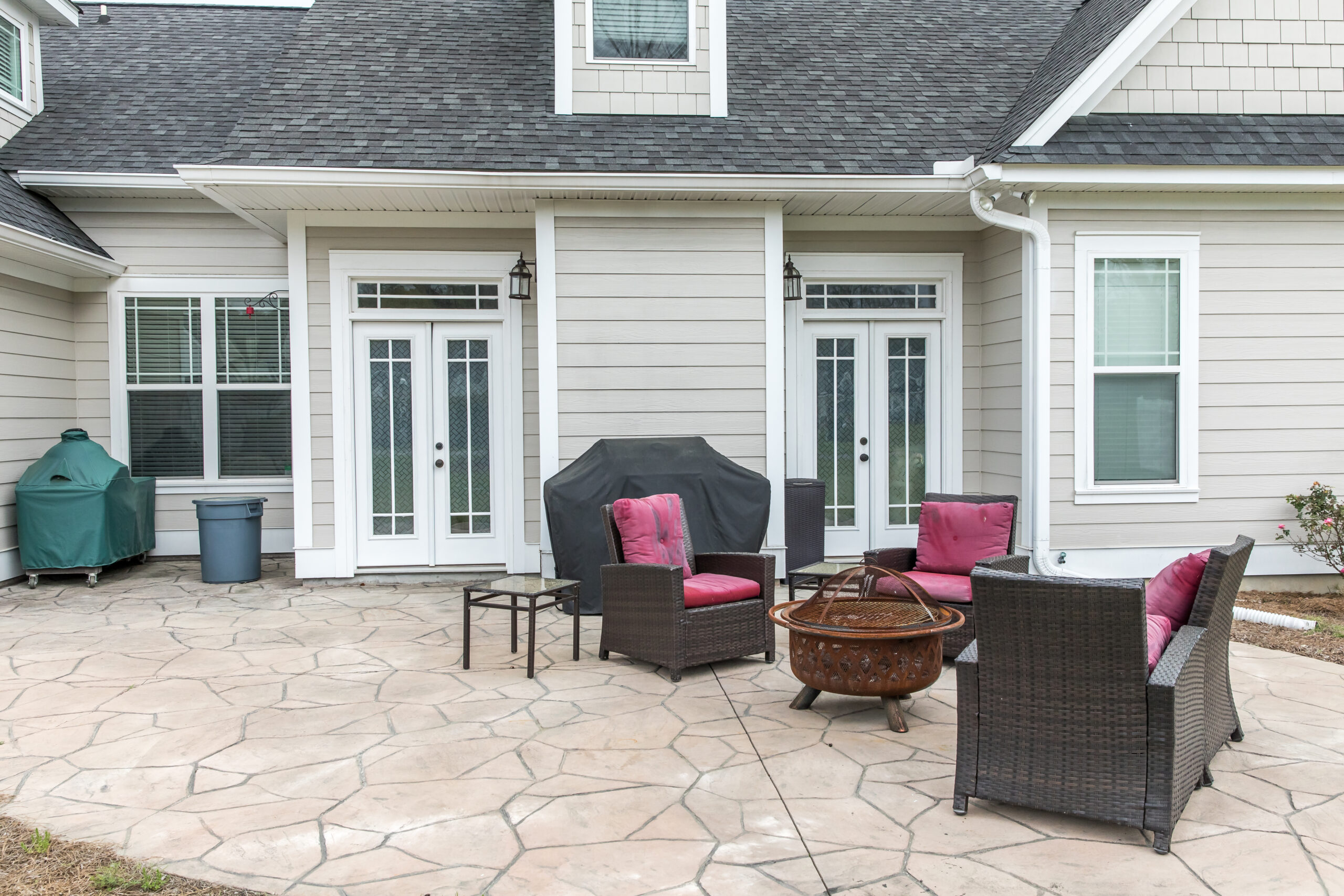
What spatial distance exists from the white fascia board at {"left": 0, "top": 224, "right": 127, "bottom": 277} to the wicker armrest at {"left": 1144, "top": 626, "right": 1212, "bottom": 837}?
7.38 meters

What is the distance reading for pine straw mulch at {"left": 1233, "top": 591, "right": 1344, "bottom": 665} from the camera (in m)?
5.45

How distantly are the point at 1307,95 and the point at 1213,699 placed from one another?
17.7 ft

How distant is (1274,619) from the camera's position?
5.98m

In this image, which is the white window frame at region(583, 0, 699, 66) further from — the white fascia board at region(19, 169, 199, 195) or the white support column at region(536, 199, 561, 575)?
the white fascia board at region(19, 169, 199, 195)

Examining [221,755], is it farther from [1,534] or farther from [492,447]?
[1,534]

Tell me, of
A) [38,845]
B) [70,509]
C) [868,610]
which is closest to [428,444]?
[70,509]

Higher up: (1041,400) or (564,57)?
(564,57)

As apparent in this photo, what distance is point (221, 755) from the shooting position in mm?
3861

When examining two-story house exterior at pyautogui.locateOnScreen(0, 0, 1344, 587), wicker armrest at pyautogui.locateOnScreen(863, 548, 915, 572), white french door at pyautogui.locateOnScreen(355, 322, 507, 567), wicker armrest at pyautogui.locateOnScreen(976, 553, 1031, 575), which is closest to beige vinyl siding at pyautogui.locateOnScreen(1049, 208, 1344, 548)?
two-story house exterior at pyautogui.locateOnScreen(0, 0, 1344, 587)

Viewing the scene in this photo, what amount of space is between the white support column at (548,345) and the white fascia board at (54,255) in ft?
11.9

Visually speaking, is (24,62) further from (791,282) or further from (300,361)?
(791,282)

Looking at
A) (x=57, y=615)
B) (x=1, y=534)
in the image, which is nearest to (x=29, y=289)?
(x=1, y=534)

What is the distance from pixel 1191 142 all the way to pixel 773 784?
5.52 meters

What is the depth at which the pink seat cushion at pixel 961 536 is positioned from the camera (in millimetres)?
5484
